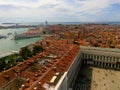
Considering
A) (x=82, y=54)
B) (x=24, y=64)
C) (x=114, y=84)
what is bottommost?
(x=114, y=84)

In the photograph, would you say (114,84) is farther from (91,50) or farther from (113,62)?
(91,50)

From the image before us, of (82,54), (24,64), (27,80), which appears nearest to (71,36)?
(82,54)

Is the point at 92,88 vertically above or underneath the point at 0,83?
underneath

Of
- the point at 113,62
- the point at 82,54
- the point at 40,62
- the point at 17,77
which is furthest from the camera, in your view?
the point at 82,54

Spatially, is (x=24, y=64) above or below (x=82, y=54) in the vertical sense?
above

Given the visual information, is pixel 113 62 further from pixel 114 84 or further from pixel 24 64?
pixel 24 64

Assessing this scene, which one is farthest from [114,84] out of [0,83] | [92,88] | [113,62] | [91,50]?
[0,83]

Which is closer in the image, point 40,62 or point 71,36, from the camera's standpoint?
point 40,62

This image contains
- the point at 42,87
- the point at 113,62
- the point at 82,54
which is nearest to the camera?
the point at 42,87

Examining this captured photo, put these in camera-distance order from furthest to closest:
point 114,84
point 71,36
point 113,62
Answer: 1. point 71,36
2. point 113,62
3. point 114,84
